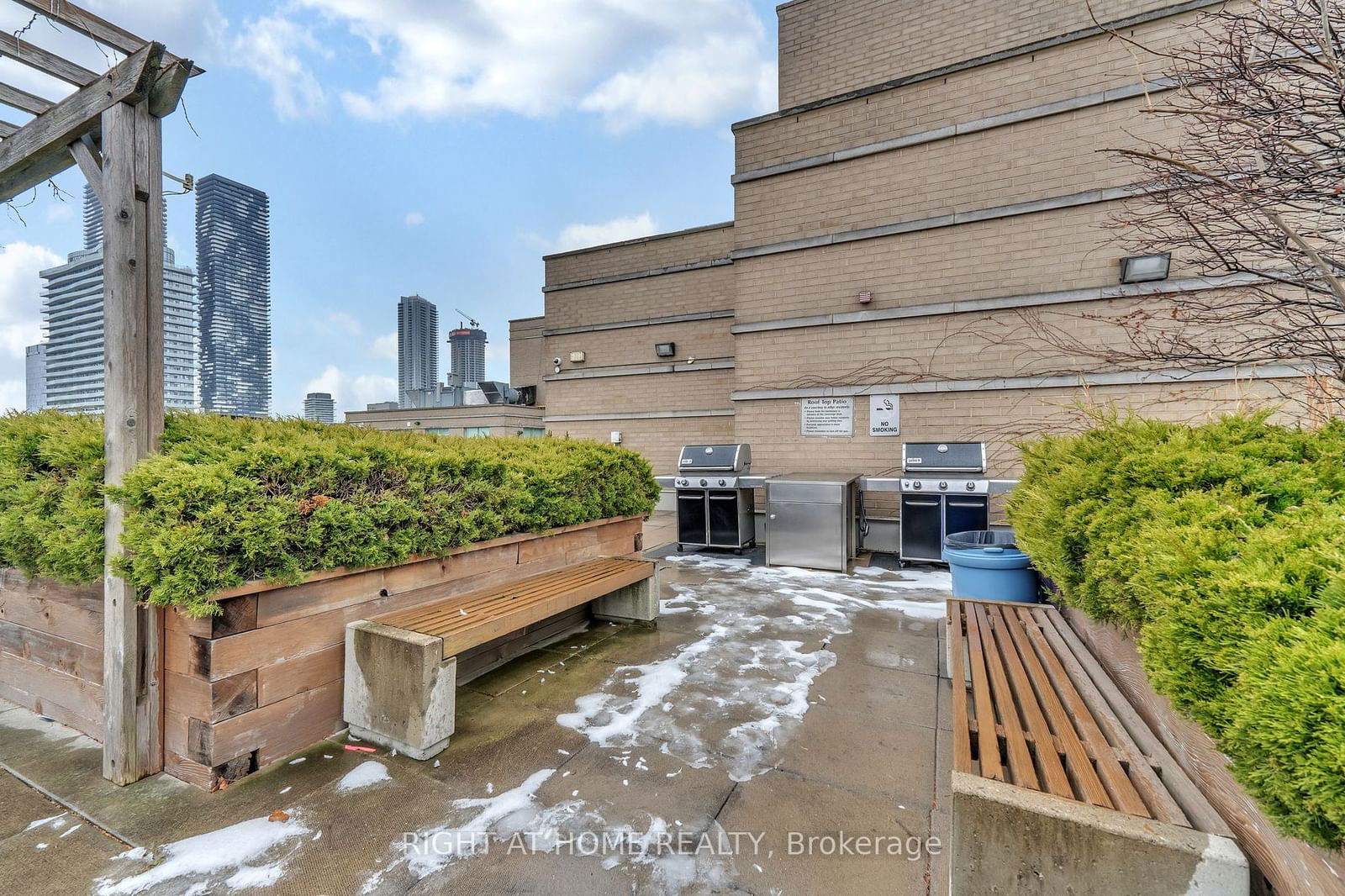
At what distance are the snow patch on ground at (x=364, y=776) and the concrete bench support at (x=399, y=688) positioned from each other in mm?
113

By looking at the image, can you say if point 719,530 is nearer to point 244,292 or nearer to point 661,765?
point 661,765

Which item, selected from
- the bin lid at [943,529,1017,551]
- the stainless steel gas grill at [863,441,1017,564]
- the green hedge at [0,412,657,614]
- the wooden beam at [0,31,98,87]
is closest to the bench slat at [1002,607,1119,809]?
the bin lid at [943,529,1017,551]

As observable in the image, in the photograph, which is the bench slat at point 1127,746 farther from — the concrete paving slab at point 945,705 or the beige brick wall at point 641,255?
the beige brick wall at point 641,255

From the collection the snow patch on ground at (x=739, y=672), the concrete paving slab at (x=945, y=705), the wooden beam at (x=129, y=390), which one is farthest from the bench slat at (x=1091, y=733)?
the wooden beam at (x=129, y=390)

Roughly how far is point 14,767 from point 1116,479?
14.5 ft

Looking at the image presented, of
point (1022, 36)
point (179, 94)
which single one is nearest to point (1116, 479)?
point (179, 94)

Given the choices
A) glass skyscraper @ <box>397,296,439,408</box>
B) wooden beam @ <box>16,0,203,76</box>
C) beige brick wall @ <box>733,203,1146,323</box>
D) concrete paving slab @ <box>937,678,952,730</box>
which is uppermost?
glass skyscraper @ <box>397,296,439,408</box>

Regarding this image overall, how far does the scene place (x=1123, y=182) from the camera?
18.3 ft

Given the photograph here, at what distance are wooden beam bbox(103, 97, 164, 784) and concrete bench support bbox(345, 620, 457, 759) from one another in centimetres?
67

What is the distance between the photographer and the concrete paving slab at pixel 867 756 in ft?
6.61

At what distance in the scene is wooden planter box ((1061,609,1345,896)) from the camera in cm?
97

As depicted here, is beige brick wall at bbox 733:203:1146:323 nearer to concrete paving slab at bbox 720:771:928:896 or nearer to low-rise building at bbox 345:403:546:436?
concrete paving slab at bbox 720:771:928:896

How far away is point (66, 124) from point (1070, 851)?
427cm

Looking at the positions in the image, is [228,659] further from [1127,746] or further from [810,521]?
[810,521]
